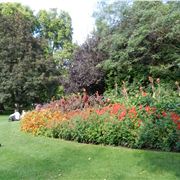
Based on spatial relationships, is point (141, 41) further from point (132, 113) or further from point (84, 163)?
point (84, 163)

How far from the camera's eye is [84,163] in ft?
22.6

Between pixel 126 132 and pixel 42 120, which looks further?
pixel 42 120

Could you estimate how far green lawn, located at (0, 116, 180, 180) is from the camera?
240 inches

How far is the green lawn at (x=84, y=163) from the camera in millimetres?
6105

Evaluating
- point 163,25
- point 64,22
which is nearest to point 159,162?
point 163,25

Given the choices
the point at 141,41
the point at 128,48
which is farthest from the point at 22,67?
the point at 141,41

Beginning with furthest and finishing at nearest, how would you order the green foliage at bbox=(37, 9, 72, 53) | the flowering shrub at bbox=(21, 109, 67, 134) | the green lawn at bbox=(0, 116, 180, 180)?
the green foliage at bbox=(37, 9, 72, 53) < the flowering shrub at bbox=(21, 109, 67, 134) < the green lawn at bbox=(0, 116, 180, 180)

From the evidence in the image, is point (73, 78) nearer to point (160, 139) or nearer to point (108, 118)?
point (108, 118)

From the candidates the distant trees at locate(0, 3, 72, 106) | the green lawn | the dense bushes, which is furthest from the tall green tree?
the green lawn

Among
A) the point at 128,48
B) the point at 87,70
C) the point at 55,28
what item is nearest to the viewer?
the point at 128,48

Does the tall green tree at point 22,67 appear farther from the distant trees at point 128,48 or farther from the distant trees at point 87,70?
the distant trees at point 87,70

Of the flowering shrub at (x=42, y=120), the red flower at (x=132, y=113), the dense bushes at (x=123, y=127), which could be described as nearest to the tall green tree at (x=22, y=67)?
the flowering shrub at (x=42, y=120)

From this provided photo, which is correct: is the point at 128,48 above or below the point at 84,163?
above

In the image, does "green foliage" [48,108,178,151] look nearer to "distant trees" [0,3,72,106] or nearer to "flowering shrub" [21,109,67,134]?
"flowering shrub" [21,109,67,134]
